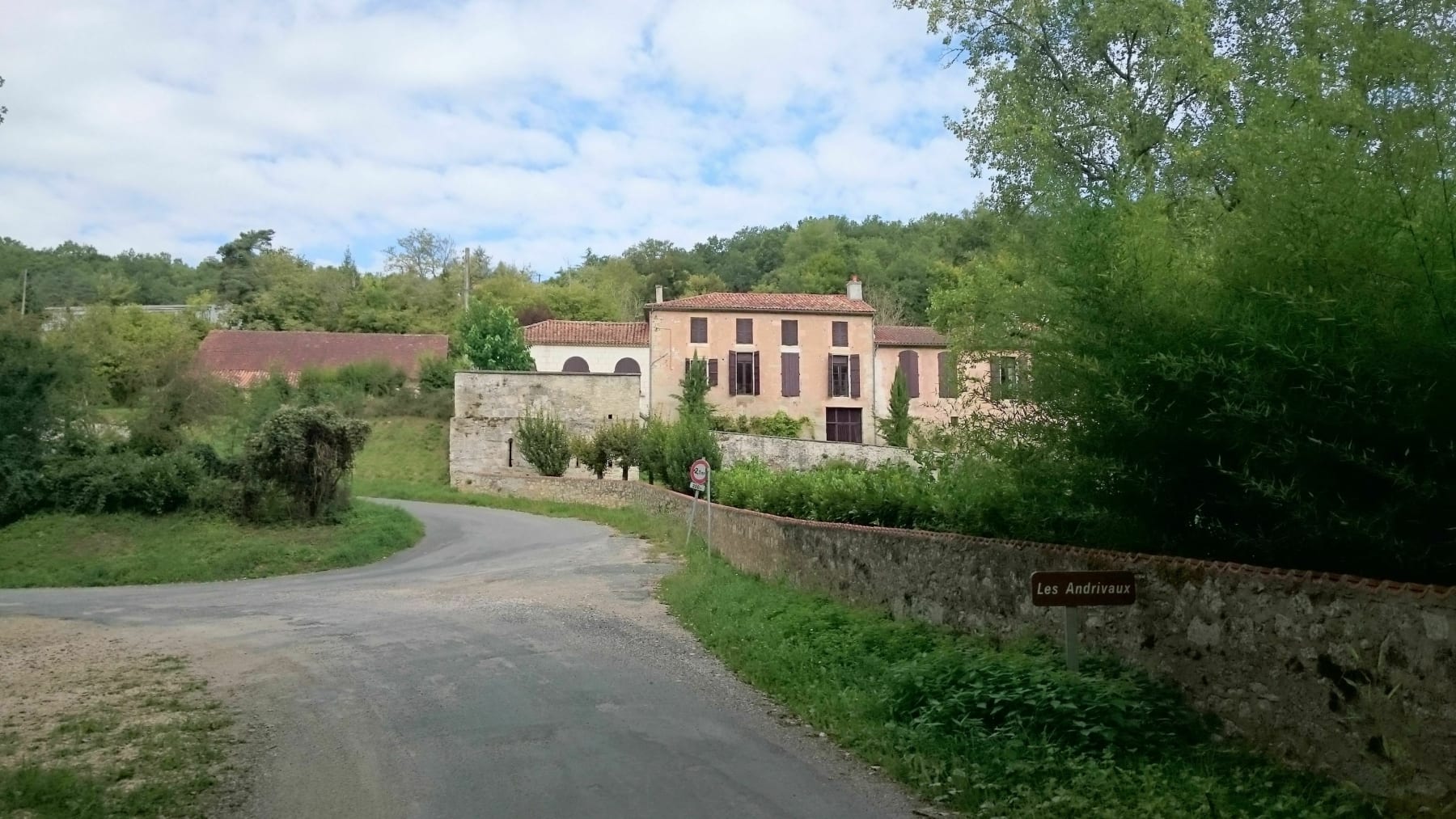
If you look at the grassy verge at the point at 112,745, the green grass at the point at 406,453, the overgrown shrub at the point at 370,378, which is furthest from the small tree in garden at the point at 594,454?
the grassy verge at the point at 112,745

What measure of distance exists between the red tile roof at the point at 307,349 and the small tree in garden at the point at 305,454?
1210 inches

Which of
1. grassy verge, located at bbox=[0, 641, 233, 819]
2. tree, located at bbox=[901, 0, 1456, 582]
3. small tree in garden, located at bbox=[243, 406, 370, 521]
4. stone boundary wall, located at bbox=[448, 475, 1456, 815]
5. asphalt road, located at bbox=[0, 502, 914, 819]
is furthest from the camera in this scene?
small tree in garden, located at bbox=[243, 406, 370, 521]

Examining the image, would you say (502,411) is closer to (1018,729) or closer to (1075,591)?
(1018,729)

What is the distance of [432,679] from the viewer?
1031cm

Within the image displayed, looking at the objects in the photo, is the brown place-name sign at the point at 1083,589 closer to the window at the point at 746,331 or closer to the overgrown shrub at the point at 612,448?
the overgrown shrub at the point at 612,448

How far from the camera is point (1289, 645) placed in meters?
6.18

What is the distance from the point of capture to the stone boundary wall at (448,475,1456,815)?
527cm

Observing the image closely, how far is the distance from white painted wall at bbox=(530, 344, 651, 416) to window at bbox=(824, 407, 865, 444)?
936 centimetres

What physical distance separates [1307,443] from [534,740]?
18.3ft

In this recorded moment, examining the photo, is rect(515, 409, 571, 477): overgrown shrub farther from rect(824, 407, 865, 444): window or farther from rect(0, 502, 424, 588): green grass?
rect(824, 407, 865, 444): window

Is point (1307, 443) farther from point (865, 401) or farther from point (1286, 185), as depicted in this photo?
point (865, 401)

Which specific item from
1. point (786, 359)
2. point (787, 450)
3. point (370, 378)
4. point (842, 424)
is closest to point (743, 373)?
point (786, 359)

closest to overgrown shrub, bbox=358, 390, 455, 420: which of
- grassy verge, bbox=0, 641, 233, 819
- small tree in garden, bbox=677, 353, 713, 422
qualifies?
small tree in garden, bbox=677, 353, 713, 422

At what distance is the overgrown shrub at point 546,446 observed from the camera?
43969 millimetres
